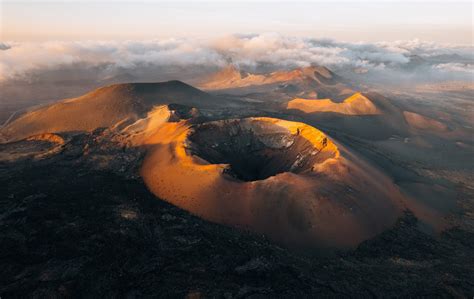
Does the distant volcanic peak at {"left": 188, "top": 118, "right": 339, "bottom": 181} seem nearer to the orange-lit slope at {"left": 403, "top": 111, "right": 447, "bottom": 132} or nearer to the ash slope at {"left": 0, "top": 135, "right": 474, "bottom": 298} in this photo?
the ash slope at {"left": 0, "top": 135, "right": 474, "bottom": 298}

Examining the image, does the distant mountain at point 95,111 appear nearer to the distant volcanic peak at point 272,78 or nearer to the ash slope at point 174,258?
the ash slope at point 174,258

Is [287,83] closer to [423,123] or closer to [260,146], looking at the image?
[423,123]

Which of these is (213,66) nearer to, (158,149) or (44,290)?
(158,149)

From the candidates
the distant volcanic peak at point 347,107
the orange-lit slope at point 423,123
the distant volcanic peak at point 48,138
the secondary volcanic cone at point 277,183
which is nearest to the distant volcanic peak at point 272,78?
the distant volcanic peak at point 347,107

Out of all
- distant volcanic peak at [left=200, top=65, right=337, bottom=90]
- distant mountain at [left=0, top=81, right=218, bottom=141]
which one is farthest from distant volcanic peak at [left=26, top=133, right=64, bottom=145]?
distant volcanic peak at [left=200, top=65, right=337, bottom=90]

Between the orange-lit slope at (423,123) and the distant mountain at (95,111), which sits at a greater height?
the distant mountain at (95,111)

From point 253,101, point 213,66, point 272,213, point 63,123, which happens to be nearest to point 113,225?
point 272,213
